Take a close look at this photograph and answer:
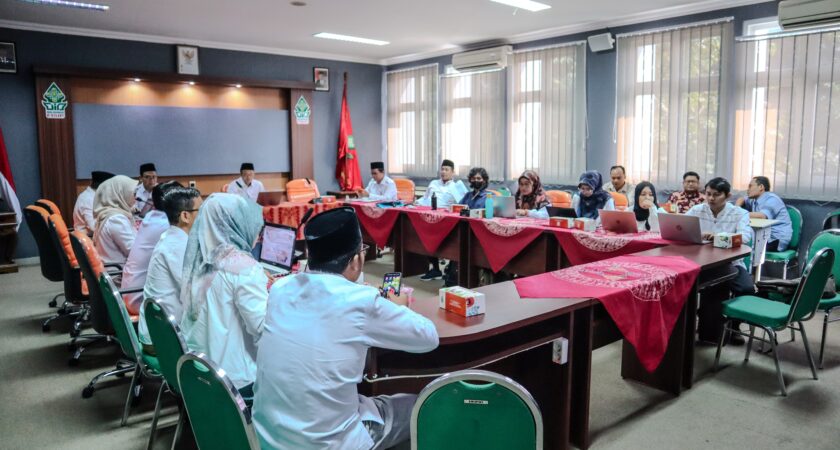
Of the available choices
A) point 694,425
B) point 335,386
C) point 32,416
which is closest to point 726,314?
point 694,425

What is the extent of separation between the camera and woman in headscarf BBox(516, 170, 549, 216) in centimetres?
538

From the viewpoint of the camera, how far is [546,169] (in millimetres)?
7340

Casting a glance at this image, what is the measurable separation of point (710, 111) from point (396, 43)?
13.5 feet

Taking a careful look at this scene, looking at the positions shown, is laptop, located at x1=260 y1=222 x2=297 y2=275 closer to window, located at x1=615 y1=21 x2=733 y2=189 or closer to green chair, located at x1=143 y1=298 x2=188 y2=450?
green chair, located at x1=143 y1=298 x2=188 y2=450

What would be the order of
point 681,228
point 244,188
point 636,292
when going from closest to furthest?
point 636,292, point 681,228, point 244,188

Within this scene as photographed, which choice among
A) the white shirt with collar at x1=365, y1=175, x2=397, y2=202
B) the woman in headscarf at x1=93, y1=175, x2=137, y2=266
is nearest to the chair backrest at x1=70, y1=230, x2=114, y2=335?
the woman in headscarf at x1=93, y1=175, x2=137, y2=266

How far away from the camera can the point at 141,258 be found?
125 inches

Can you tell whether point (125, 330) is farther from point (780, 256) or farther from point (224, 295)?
point (780, 256)

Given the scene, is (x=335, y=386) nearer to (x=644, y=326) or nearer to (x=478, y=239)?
(x=644, y=326)

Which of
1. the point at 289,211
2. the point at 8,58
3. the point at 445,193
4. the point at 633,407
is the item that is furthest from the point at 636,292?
the point at 8,58

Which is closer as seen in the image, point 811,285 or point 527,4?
point 811,285

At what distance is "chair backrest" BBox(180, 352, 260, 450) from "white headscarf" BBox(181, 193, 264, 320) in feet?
2.21

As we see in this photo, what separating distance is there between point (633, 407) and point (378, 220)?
352 cm

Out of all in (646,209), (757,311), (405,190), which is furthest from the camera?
(405,190)
